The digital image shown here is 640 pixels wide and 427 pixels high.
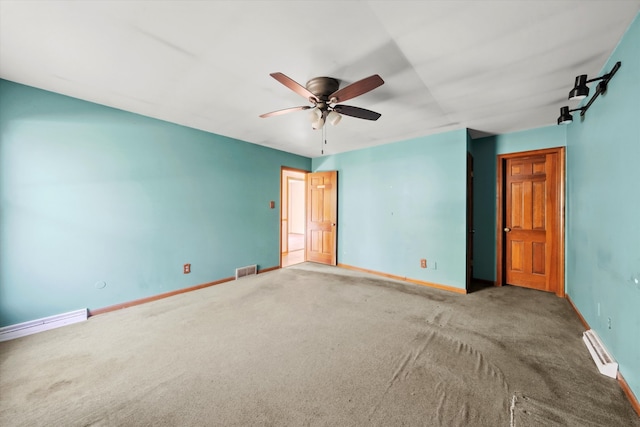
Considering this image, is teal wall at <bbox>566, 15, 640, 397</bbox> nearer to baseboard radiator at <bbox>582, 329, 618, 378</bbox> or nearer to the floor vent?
baseboard radiator at <bbox>582, 329, 618, 378</bbox>

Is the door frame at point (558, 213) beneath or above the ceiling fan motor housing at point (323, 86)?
beneath

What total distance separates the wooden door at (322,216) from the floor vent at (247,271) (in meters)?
1.51

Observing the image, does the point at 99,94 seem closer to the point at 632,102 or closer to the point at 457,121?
the point at 457,121

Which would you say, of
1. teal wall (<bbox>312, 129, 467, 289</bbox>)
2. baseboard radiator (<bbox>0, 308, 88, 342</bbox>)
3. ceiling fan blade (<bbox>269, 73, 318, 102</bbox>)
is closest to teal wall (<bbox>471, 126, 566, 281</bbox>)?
teal wall (<bbox>312, 129, 467, 289</bbox>)

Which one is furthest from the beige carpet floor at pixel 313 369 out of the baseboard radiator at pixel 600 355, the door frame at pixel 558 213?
the door frame at pixel 558 213

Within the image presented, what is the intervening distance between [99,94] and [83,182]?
1.00 meters

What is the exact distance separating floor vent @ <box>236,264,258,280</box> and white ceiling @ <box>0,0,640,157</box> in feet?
8.84

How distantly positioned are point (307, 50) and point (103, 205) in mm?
2955

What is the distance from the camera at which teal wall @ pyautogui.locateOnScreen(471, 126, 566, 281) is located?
12.6 ft

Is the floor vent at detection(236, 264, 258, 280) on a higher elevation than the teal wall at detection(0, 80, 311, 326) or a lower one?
lower

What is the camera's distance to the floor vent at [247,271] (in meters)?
4.22

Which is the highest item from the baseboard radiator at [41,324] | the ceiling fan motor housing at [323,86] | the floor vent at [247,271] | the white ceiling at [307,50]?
the white ceiling at [307,50]

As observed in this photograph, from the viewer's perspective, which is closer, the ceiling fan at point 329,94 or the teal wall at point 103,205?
the ceiling fan at point 329,94

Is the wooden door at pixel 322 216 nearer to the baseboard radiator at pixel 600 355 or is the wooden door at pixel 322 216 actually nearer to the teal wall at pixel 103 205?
the teal wall at pixel 103 205
